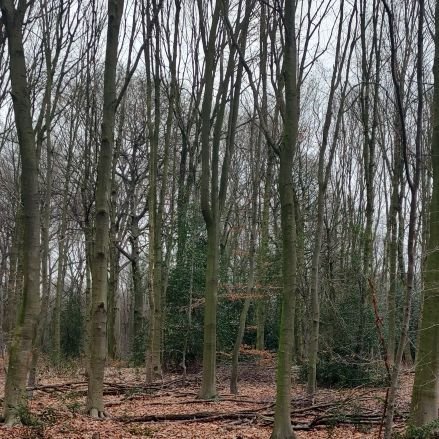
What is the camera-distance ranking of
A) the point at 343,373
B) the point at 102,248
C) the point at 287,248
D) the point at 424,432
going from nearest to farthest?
1. the point at 424,432
2. the point at 287,248
3. the point at 102,248
4. the point at 343,373

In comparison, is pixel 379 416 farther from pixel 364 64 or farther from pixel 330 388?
pixel 364 64

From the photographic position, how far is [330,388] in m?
11.9

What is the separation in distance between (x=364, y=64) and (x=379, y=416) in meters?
7.25

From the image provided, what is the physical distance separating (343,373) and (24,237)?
8351 millimetres

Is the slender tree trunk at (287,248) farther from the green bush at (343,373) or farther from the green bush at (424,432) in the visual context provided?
the green bush at (343,373)

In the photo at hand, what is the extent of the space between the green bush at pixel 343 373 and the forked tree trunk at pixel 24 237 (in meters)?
7.25


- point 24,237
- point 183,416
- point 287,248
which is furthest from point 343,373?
point 24,237

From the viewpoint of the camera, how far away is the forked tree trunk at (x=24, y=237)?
5824mm

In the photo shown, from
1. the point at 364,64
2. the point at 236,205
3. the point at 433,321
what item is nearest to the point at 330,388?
the point at 433,321

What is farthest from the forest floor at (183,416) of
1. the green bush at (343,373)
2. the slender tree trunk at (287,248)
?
the slender tree trunk at (287,248)

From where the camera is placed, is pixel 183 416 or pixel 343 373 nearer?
pixel 183 416

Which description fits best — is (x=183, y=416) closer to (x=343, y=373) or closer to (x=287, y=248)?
(x=287, y=248)

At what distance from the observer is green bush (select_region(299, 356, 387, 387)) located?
11254mm

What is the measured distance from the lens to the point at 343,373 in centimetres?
1179
